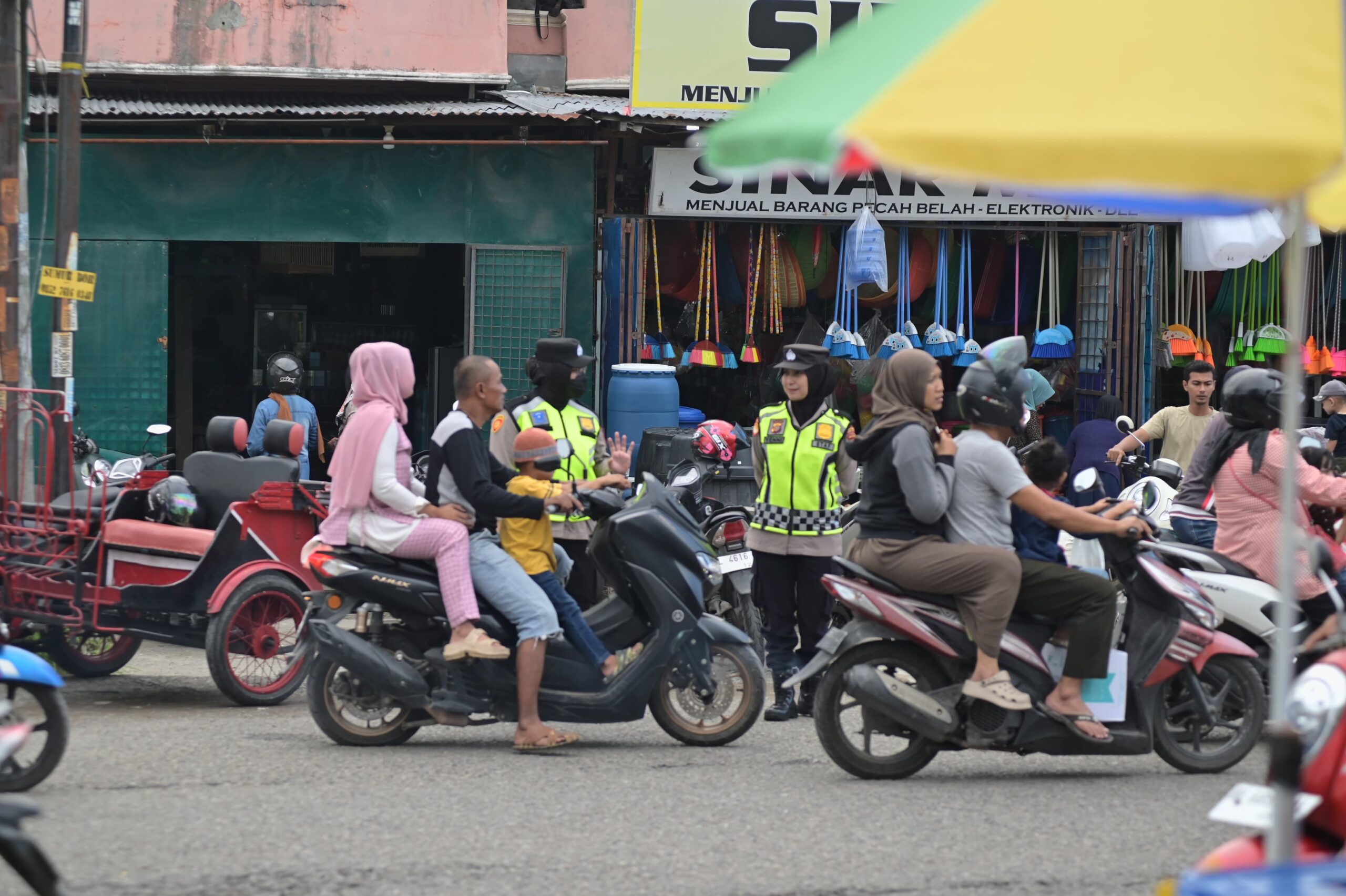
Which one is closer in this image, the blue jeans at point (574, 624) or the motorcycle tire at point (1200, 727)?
the motorcycle tire at point (1200, 727)

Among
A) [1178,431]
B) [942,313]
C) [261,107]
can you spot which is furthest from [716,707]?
[261,107]

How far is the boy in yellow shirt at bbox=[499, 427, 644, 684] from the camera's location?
7082mm

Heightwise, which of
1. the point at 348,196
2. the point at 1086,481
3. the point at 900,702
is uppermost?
the point at 348,196

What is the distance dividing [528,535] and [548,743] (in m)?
0.93

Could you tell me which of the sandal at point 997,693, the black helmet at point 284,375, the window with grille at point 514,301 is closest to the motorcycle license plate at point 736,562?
the sandal at point 997,693

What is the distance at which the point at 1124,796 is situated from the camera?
638 centimetres

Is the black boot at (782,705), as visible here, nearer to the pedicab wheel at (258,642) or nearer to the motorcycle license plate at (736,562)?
the motorcycle license plate at (736,562)

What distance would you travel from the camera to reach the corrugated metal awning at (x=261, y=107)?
12.8 m

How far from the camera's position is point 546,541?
723 cm

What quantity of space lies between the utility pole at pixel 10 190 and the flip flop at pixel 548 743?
12.9 ft

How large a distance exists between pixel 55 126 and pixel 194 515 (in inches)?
263

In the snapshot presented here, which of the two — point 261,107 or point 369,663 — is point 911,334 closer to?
point 261,107

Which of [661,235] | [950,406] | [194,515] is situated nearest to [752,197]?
[661,235]

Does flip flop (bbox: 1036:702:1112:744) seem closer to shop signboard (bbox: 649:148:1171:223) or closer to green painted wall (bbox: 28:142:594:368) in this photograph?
shop signboard (bbox: 649:148:1171:223)
